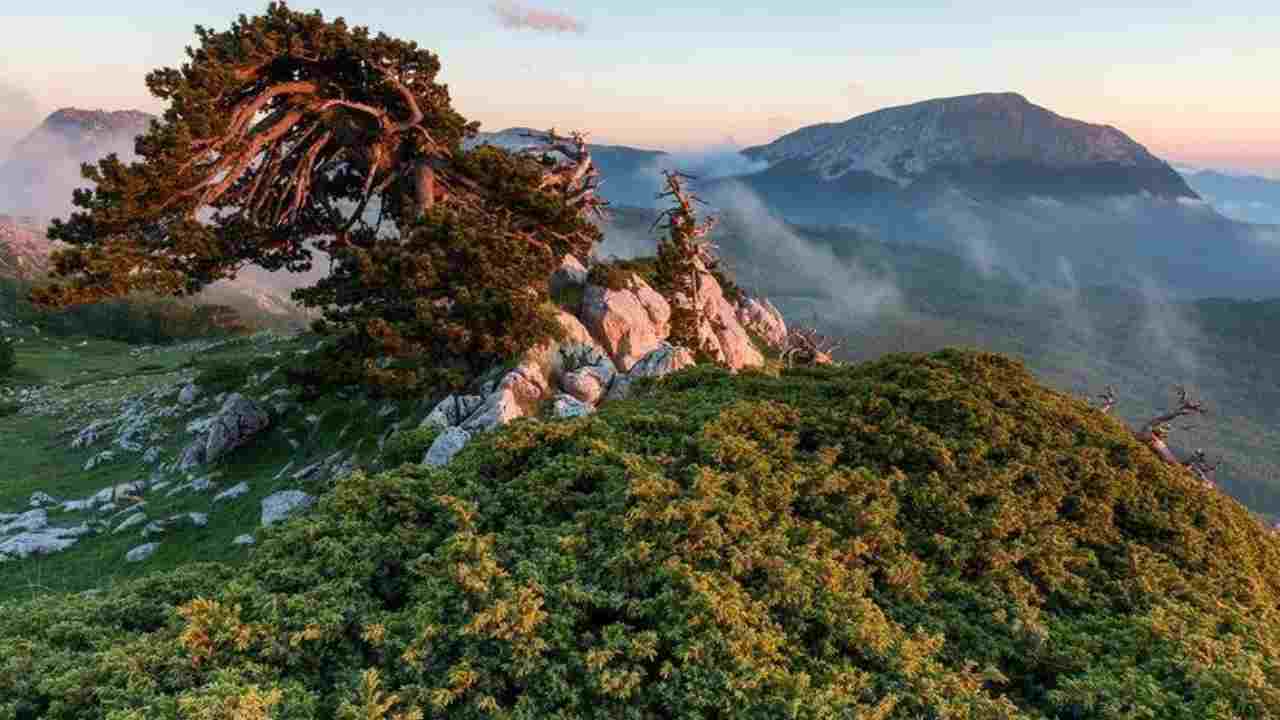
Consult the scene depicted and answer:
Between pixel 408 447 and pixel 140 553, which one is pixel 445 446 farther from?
pixel 140 553

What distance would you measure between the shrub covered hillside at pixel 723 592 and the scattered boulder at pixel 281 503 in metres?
6.85

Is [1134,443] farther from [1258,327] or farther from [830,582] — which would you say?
[1258,327]

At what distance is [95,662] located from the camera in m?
6.48

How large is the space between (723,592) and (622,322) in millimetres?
17539

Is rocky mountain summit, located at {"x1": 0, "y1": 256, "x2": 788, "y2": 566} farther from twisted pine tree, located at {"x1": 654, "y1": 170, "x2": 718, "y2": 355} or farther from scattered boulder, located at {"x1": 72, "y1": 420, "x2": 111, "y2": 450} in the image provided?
twisted pine tree, located at {"x1": 654, "y1": 170, "x2": 718, "y2": 355}

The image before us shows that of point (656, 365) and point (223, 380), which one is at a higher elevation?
point (656, 365)

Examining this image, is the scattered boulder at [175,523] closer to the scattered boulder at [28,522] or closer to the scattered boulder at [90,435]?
the scattered boulder at [28,522]

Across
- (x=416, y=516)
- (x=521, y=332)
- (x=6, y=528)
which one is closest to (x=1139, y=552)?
(x=416, y=516)

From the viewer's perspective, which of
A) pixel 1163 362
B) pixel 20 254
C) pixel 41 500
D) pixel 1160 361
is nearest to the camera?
pixel 41 500

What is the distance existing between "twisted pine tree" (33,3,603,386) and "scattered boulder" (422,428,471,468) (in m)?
4.83

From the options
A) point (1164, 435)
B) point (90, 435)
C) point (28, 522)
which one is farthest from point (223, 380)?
point (1164, 435)

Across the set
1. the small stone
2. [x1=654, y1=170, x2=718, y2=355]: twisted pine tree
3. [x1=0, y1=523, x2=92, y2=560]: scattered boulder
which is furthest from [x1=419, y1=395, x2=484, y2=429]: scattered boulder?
[x1=654, y1=170, x2=718, y2=355]: twisted pine tree

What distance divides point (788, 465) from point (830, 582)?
260 cm

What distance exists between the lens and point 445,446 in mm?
13641
